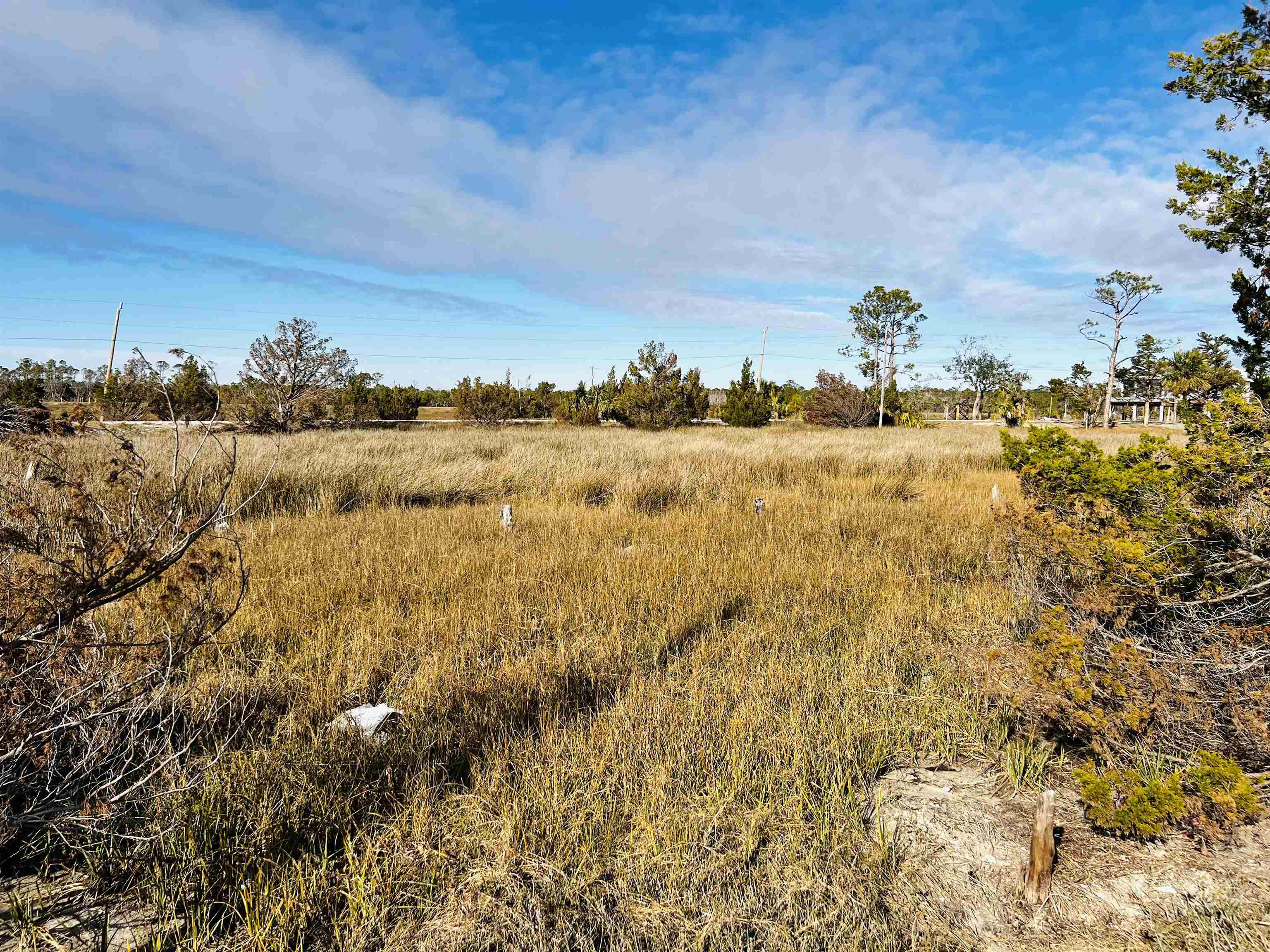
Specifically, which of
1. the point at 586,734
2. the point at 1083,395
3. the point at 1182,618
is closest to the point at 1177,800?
the point at 1182,618

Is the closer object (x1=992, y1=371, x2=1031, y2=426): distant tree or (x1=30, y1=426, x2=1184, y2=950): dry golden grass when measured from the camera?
(x1=30, y1=426, x2=1184, y2=950): dry golden grass

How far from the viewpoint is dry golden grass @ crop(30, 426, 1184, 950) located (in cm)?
201

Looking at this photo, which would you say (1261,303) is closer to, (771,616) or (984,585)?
(984,585)

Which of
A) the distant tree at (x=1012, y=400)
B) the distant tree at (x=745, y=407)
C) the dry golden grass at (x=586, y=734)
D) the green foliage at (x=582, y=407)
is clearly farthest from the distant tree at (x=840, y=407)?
the dry golden grass at (x=586, y=734)

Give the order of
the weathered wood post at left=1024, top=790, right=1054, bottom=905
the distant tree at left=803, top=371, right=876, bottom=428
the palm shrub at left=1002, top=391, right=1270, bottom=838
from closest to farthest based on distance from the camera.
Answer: the weathered wood post at left=1024, top=790, right=1054, bottom=905 → the palm shrub at left=1002, top=391, right=1270, bottom=838 → the distant tree at left=803, top=371, right=876, bottom=428

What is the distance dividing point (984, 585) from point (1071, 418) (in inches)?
2108

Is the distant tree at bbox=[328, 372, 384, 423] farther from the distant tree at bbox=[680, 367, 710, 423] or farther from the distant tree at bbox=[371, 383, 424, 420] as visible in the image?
the distant tree at bbox=[680, 367, 710, 423]

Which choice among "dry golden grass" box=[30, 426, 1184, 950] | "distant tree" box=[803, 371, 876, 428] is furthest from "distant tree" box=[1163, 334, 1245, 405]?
"distant tree" box=[803, 371, 876, 428]

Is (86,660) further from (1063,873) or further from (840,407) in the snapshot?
(840,407)

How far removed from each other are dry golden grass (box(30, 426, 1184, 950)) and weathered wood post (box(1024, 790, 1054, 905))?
1.26 feet

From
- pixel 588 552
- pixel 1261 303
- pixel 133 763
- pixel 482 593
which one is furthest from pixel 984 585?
pixel 133 763

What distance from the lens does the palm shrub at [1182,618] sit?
105 inches

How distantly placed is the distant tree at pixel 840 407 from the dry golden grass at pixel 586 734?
88.5ft

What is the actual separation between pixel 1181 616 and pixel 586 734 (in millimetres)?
3347
